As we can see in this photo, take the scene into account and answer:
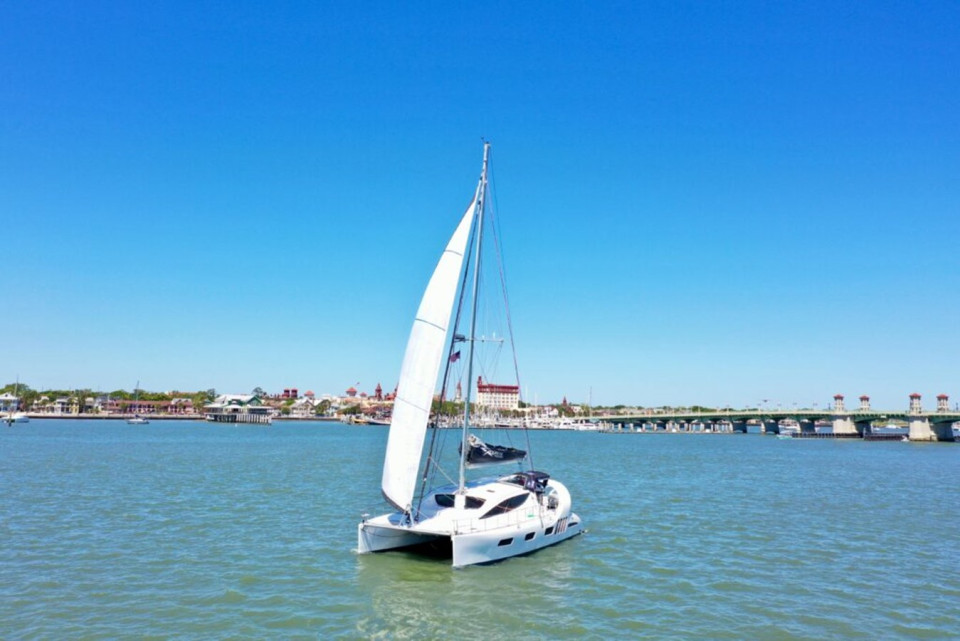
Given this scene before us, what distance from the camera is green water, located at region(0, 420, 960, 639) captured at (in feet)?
59.0

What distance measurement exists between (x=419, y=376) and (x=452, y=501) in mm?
5693

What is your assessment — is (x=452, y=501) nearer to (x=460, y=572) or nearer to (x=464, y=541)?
(x=464, y=541)

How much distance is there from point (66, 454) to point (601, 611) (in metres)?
74.1

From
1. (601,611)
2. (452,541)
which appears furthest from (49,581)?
(601,611)

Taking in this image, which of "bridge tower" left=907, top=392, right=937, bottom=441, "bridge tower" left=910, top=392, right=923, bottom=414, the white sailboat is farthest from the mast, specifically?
"bridge tower" left=910, top=392, right=923, bottom=414

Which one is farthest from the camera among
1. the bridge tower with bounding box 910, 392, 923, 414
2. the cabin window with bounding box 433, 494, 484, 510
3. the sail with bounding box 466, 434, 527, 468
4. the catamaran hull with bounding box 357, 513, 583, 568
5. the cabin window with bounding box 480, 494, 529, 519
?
the bridge tower with bounding box 910, 392, 923, 414

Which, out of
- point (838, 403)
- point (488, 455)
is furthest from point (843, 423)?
point (488, 455)

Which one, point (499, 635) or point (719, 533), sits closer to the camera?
point (499, 635)

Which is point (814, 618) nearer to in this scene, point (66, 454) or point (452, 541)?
point (452, 541)

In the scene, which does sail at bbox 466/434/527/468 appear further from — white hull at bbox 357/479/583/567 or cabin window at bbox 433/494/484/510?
cabin window at bbox 433/494/484/510

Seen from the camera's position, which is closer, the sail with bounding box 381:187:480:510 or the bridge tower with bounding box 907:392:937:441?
the sail with bounding box 381:187:480:510

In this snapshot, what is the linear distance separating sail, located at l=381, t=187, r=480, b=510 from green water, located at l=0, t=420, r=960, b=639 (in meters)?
3.41

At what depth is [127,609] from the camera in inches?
726

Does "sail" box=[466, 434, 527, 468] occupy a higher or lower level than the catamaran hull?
higher
